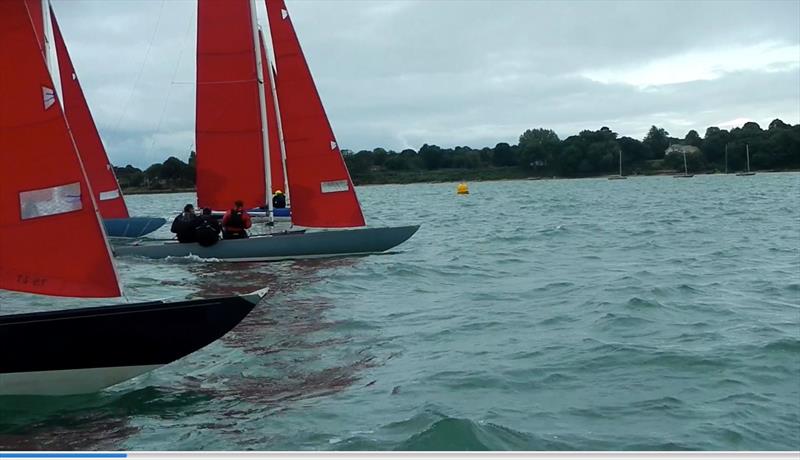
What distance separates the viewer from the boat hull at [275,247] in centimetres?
1675

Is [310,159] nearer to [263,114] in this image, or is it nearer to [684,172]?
[263,114]

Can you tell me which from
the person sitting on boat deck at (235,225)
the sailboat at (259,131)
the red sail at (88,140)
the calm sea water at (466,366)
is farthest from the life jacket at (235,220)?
the red sail at (88,140)

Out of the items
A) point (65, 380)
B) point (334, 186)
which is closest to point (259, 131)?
point (334, 186)

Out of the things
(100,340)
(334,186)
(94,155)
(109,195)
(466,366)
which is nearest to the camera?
(100,340)

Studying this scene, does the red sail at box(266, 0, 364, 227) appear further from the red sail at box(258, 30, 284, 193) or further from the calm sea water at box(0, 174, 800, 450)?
the red sail at box(258, 30, 284, 193)

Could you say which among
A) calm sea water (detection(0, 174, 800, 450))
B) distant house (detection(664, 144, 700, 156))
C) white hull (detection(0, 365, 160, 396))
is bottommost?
calm sea water (detection(0, 174, 800, 450))

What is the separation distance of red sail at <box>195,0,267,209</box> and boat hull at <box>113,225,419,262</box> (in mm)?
2980

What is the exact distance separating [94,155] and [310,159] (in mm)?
6912

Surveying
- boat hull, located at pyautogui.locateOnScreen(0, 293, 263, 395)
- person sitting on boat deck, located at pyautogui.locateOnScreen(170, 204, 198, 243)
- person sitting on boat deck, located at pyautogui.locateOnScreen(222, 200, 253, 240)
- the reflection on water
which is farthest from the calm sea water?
person sitting on boat deck, located at pyautogui.locateOnScreen(222, 200, 253, 240)

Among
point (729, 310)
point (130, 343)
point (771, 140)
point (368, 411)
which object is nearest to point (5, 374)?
point (130, 343)

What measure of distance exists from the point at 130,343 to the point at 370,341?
3499mm

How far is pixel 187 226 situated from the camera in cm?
1702

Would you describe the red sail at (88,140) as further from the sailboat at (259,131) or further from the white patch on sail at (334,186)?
the white patch on sail at (334,186)

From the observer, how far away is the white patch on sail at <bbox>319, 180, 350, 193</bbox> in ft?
62.0
